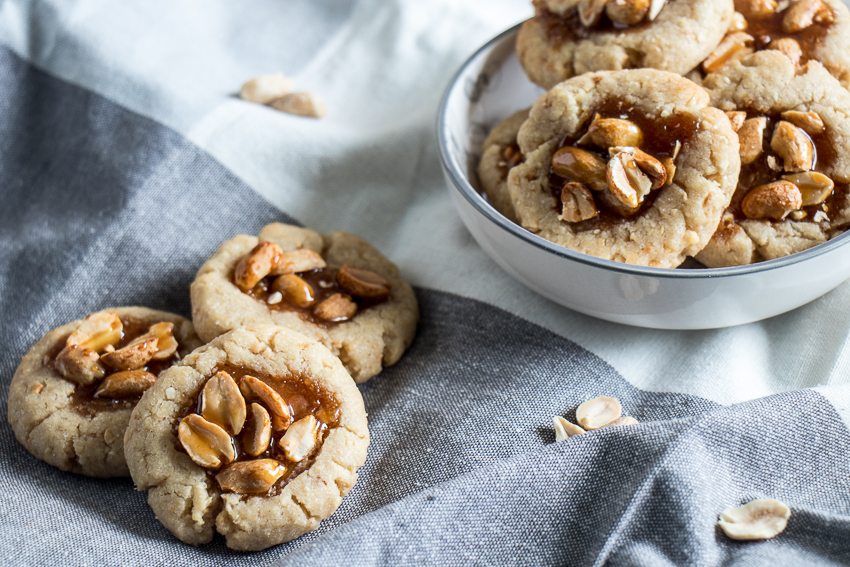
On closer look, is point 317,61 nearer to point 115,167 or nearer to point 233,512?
point 115,167

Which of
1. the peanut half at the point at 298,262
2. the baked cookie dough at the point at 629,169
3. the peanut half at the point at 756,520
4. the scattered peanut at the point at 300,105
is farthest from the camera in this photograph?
the scattered peanut at the point at 300,105

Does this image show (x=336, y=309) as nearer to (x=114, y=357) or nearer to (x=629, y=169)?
(x=114, y=357)

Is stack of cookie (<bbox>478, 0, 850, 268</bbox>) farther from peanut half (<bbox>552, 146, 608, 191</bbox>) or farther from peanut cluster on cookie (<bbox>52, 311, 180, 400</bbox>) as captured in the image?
peanut cluster on cookie (<bbox>52, 311, 180, 400</bbox>)

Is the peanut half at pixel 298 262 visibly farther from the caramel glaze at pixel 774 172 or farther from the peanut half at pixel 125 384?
the caramel glaze at pixel 774 172

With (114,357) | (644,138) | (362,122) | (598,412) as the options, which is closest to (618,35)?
(644,138)

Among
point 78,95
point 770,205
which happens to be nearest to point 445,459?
point 770,205

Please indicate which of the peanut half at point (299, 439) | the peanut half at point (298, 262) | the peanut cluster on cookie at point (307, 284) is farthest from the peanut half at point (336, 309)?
the peanut half at point (299, 439)
